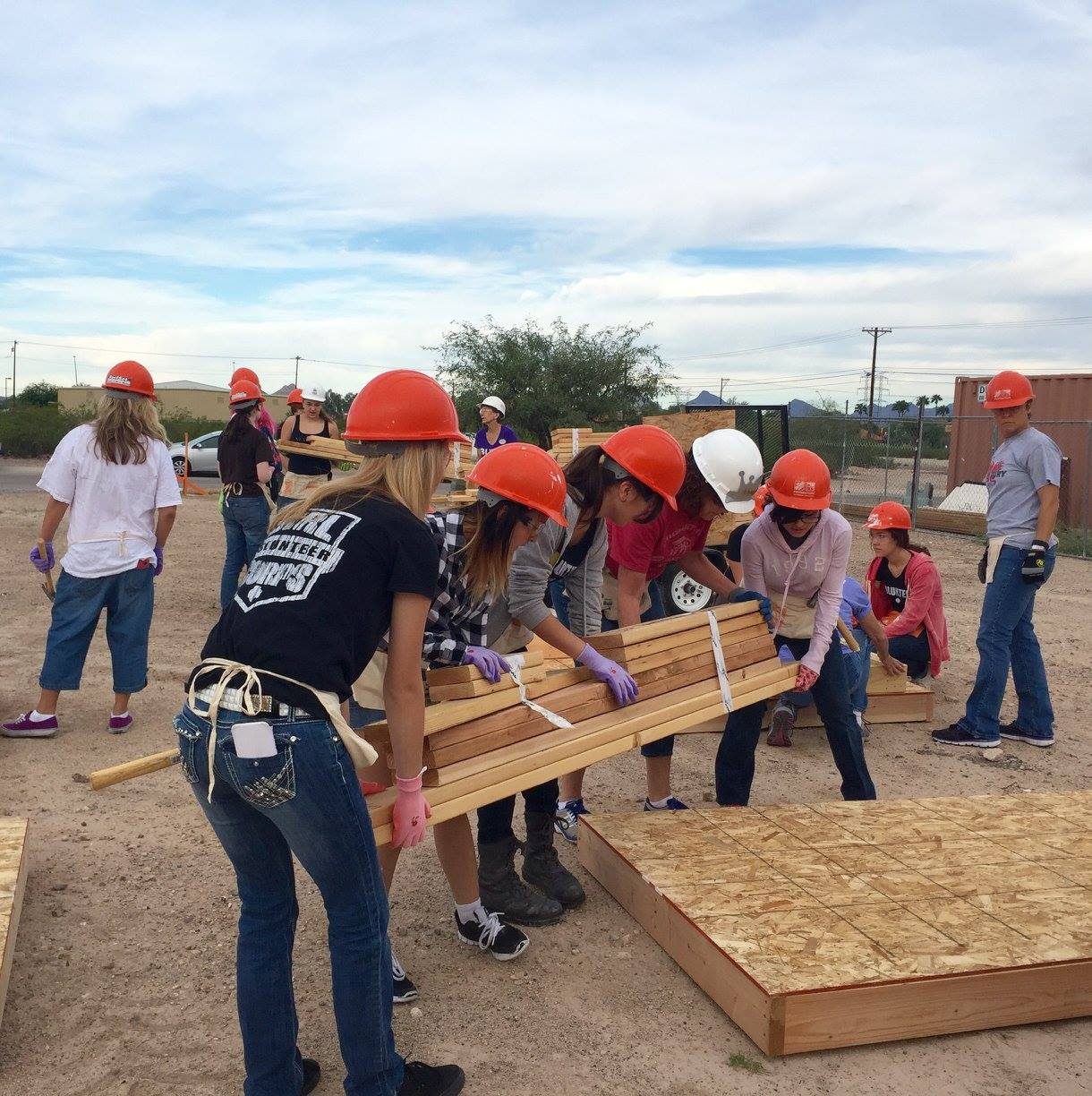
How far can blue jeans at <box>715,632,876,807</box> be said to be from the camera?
15.8ft

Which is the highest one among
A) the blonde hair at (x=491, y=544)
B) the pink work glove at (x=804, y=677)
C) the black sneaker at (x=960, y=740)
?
the blonde hair at (x=491, y=544)

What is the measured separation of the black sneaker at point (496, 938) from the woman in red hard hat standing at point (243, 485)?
17.2 ft

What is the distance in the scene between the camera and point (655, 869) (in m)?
4.06

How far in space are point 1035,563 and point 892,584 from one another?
1.26 meters

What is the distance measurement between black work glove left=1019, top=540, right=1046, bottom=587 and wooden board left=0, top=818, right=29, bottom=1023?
5.64 metres

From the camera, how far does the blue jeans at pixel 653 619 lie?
16.5 ft

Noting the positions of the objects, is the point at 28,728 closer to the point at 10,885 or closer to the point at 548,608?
the point at 10,885

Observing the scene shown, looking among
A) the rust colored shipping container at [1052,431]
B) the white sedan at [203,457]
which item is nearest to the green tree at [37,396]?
the white sedan at [203,457]

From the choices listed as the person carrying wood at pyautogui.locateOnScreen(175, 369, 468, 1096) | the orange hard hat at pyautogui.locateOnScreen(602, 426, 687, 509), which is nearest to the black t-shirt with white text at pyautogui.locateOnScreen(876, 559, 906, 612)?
the orange hard hat at pyautogui.locateOnScreen(602, 426, 687, 509)

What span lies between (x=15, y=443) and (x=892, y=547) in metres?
35.3

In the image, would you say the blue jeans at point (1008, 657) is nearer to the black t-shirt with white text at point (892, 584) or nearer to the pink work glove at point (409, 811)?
the black t-shirt with white text at point (892, 584)

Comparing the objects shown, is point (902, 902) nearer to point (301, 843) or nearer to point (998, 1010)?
point (998, 1010)

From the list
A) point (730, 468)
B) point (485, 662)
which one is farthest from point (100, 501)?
point (730, 468)

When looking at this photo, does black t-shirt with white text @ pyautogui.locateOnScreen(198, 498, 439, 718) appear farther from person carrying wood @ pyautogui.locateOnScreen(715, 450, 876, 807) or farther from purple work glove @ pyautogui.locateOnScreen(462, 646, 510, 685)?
person carrying wood @ pyautogui.locateOnScreen(715, 450, 876, 807)
